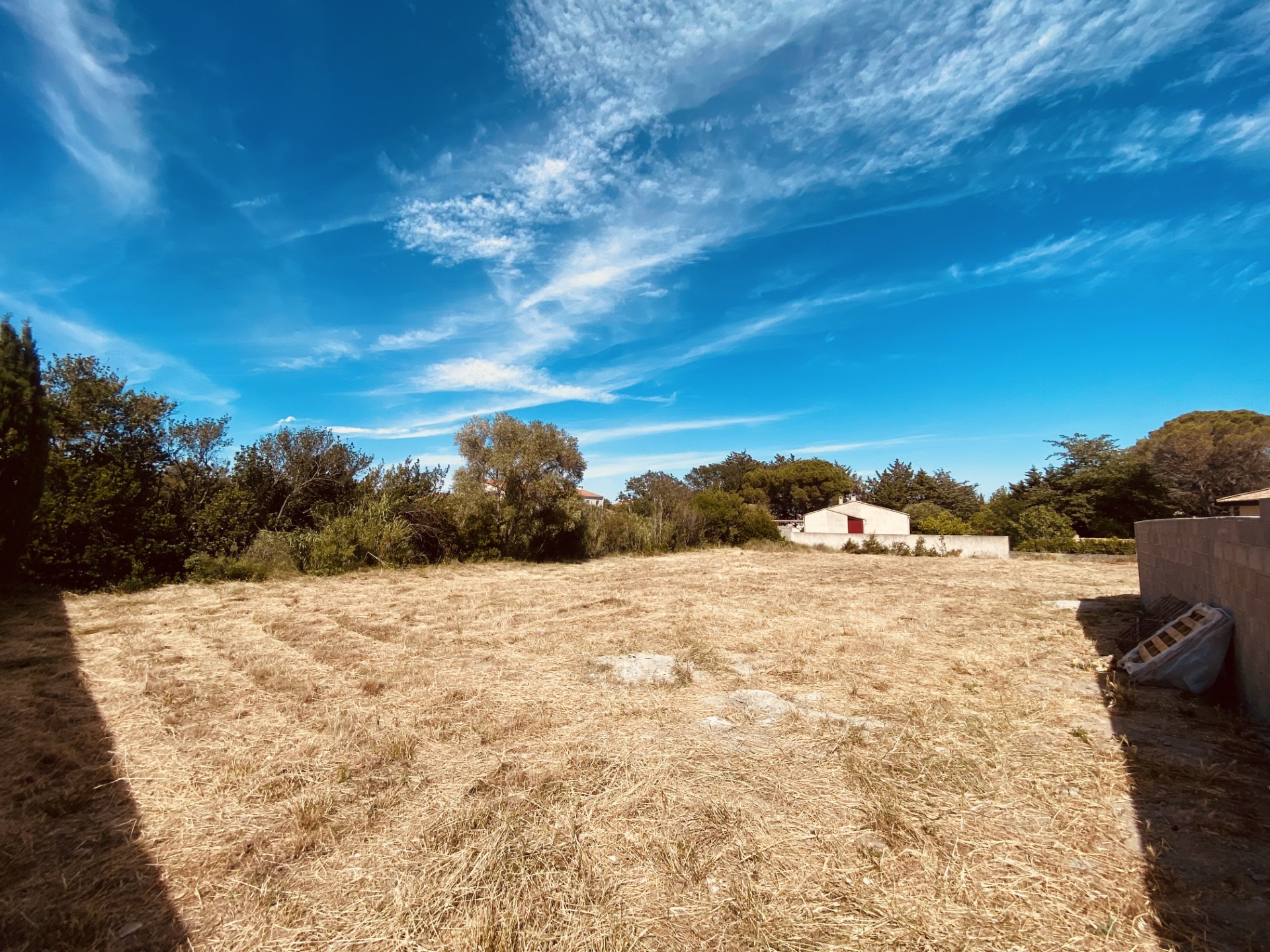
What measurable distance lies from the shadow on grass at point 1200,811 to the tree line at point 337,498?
1193 centimetres

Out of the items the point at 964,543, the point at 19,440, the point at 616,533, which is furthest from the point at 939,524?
the point at 19,440

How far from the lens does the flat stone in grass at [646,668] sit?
15.2 ft

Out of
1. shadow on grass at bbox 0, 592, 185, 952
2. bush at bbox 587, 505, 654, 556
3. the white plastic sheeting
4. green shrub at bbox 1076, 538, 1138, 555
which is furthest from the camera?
green shrub at bbox 1076, 538, 1138, 555

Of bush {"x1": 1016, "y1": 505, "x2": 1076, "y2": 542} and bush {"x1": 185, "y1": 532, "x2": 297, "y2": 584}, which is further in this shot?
bush {"x1": 1016, "y1": 505, "x2": 1076, "y2": 542}

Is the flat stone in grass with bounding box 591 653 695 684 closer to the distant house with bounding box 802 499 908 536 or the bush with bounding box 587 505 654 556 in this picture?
the bush with bounding box 587 505 654 556

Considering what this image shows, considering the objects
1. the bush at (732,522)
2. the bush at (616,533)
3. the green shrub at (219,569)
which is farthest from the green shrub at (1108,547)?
the green shrub at (219,569)

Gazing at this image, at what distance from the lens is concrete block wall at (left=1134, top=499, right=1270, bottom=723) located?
11.8 feet

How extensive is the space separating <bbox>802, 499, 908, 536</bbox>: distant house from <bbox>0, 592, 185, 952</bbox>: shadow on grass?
27.8 metres

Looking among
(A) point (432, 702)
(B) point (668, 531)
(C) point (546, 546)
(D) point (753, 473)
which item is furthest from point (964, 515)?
(A) point (432, 702)

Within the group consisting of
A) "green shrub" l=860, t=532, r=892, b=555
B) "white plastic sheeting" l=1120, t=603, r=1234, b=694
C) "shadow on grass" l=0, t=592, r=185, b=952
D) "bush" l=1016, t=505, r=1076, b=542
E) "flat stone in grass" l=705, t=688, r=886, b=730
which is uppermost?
"bush" l=1016, t=505, r=1076, b=542

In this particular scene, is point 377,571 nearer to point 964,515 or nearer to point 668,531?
point 668,531

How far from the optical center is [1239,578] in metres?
4.12

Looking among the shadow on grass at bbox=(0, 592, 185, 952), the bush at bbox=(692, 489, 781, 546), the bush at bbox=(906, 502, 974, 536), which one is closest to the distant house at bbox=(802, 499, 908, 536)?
the bush at bbox=(906, 502, 974, 536)

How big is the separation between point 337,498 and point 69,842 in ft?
42.0
